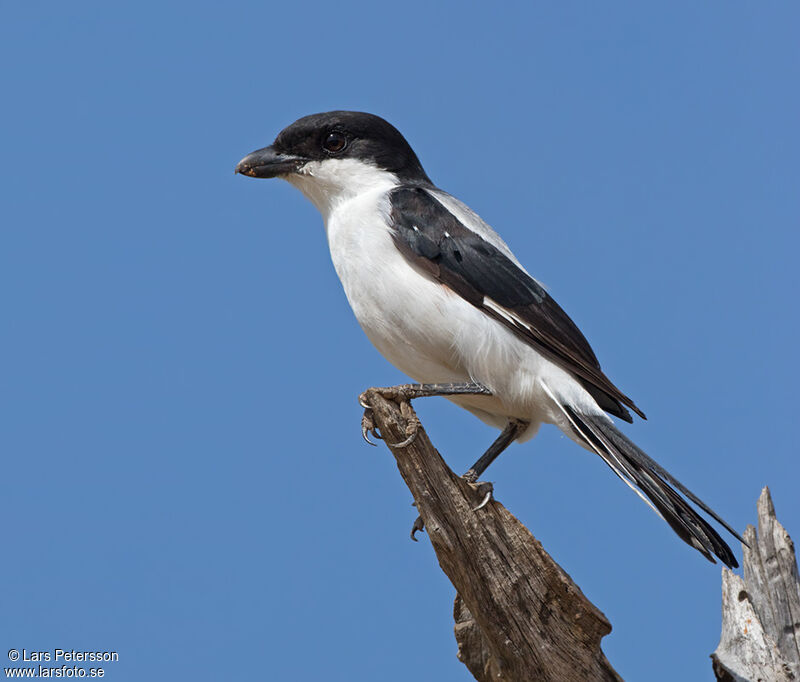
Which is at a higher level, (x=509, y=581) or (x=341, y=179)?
(x=341, y=179)

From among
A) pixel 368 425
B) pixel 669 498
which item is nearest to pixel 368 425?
pixel 368 425

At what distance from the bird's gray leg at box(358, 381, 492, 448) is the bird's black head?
1531mm

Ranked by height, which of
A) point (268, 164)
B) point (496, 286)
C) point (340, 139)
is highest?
point (268, 164)

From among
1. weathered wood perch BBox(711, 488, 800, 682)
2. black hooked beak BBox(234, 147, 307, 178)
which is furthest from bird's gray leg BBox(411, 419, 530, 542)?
black hooked beak BBox(234, 147, 307, 178)

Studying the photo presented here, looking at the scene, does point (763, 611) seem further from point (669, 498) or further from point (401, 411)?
point (401, 411)

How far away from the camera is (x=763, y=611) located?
17.5ft

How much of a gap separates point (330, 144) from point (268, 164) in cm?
43

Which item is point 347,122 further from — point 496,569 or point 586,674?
point 586,674

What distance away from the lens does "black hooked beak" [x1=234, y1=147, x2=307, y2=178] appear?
600 cm

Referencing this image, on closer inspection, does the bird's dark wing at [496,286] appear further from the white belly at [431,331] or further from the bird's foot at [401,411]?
the bird's foot at [401,411]

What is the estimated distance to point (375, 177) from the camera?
5945mm

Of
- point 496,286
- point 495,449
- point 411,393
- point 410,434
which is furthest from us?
point 495,449

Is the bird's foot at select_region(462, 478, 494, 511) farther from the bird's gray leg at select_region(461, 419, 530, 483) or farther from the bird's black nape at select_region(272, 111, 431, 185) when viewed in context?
the bird's black nape at select_region(272, 111, 431, 185)

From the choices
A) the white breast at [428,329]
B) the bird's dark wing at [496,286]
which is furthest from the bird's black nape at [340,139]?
the bird's dark wing at [496,286]
